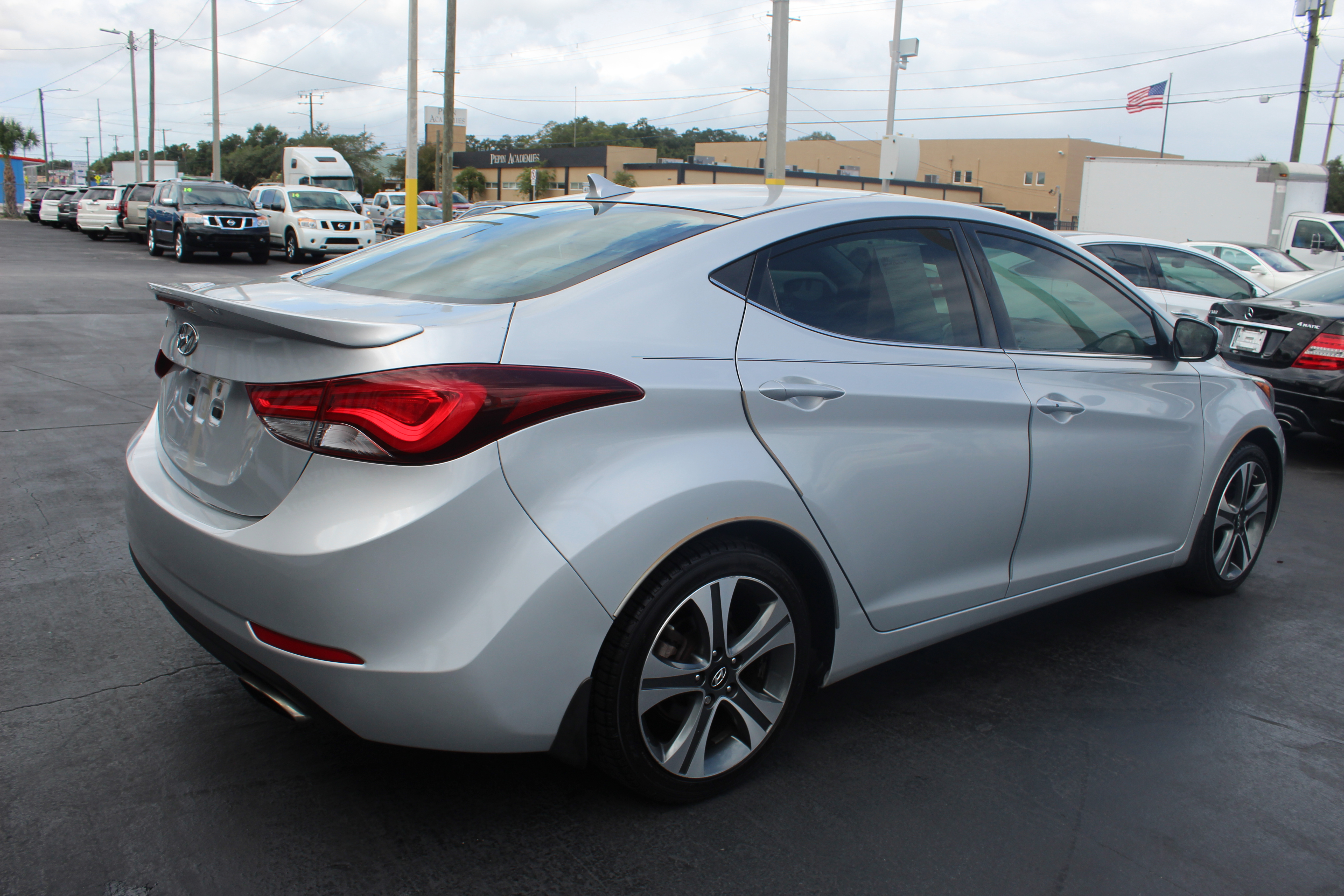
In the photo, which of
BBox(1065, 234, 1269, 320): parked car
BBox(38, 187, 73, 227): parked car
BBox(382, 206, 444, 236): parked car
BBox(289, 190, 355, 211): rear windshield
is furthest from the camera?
BBox(38, 187, 73, 227): parked car

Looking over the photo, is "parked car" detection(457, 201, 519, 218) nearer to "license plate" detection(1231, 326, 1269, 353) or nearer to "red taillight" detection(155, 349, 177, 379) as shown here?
"red taillight" detection(155, 349, 177, 379)

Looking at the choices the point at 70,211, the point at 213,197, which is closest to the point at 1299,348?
the point at 213,197

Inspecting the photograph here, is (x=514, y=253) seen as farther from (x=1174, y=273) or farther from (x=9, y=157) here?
(x=9, y=157)

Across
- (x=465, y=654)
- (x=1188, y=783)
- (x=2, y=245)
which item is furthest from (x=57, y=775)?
→ (x=2, y=245)

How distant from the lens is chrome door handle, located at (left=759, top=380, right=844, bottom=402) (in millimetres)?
2600

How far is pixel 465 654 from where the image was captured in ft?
7.06

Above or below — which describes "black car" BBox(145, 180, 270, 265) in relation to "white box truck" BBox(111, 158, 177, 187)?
below

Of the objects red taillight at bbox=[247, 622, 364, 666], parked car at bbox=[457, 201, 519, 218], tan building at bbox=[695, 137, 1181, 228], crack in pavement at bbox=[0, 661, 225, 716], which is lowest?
crack in pavement at bbox=[0, 661, 225, 716]

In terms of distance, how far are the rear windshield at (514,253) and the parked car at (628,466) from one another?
0.02 m

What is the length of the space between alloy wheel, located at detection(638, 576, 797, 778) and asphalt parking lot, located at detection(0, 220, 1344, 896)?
17 cm

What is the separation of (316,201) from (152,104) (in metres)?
36.9

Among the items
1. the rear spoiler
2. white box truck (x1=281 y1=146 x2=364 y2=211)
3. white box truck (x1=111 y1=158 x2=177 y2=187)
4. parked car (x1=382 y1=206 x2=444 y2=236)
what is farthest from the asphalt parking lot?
white box truck (x1=111 y1=158 x2=177 y2=187)

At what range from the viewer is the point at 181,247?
24047 mm

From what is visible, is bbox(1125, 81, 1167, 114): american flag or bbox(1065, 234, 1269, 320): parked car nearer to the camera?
bbox(1065, 234, 1269, 320): parked car
